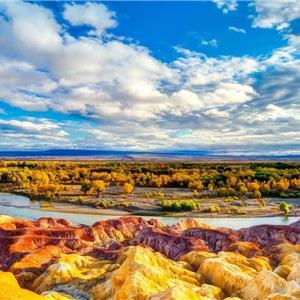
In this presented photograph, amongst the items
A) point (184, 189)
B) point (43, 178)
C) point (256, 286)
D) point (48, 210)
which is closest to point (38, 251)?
point (256, 286)

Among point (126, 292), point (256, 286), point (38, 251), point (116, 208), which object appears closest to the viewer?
point (126, 292)

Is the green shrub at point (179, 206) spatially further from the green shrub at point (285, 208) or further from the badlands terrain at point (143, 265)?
the badlands terrain at point (143, 265)

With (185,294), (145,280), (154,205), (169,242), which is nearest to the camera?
(185,294)

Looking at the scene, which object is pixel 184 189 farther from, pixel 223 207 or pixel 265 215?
pixel 265 215

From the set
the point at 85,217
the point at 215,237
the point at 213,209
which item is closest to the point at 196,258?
the point at 215,237

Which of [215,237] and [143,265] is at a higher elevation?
[143,265]

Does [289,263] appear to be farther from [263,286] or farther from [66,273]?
[66,273]

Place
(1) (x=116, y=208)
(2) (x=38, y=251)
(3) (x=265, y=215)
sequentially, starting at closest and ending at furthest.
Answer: (2) (x=38, y=251) < (3) (x=265, y=215) < (1) (x=116, y=208)

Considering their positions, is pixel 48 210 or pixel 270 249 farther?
pixel 48 210
